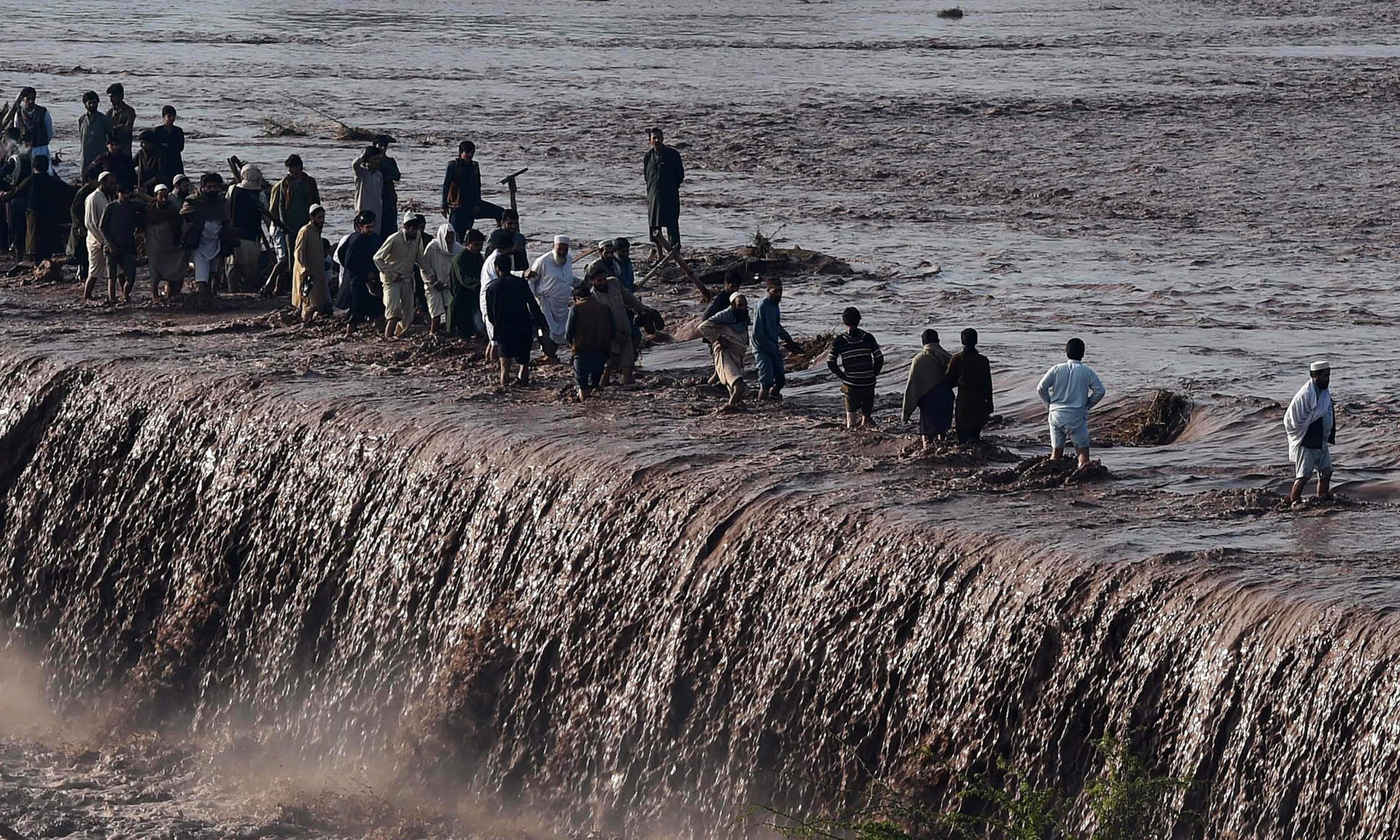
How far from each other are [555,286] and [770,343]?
173 cm

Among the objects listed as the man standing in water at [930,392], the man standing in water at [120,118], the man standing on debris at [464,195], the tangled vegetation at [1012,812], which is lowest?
the tangled vegetation at [1012,812]

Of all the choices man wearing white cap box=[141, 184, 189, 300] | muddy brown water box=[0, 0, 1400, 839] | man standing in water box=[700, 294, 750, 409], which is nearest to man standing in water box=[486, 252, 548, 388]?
muddy brown water box=[0, 0, 1400, 839]

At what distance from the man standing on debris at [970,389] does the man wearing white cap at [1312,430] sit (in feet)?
6.49

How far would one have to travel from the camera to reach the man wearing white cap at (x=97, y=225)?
1781 cm

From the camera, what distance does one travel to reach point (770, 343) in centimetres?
1366

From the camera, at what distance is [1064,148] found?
27578mm

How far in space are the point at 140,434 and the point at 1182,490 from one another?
26.0ft

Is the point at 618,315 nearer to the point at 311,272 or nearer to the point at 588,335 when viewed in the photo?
the point at 588,335

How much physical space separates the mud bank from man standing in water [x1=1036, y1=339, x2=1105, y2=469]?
439 mm

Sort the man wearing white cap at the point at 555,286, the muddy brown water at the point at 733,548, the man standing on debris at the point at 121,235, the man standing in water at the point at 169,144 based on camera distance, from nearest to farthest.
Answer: the muddy brown water at the point at 733,548 → the man wearing white cap at the point at 555,286 → the man standing on debris at the point at 121,235 → the man standing in water at the point at 169,144

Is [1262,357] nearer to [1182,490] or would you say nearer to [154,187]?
[1182,490]

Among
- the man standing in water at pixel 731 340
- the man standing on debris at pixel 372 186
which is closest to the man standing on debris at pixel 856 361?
the man standing in water at pixel 731 340

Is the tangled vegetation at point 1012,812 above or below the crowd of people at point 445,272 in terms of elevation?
below

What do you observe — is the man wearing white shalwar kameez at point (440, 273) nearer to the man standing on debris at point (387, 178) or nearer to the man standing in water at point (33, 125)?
the man standing on debris at point (387, 178)
